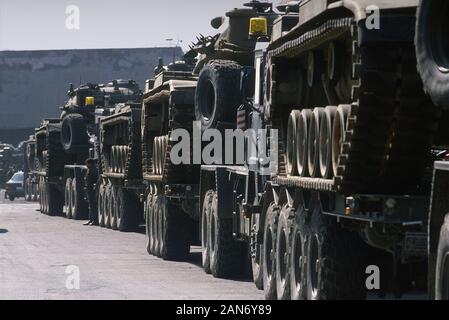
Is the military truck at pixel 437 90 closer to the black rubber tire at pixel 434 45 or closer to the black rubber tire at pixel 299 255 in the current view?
the black rubber tire at pixel 434 45

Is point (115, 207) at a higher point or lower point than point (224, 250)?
lower

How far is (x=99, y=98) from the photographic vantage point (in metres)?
42.2

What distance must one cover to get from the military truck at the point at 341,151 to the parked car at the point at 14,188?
4699cm

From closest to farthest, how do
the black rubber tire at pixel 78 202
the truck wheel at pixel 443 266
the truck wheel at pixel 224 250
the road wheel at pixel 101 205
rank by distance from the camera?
the truck wheel at pixel 443 266 < the truck wheel at pixel 224 250 < the road wheel at pixel 101 205 < the black rubber tire at pixel 78 202

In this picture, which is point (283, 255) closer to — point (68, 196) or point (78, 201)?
point (78, 201)

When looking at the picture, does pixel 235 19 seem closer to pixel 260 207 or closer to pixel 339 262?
pixel 260 207

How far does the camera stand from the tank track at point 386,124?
37.1 ft

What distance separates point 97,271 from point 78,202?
19.7 metres

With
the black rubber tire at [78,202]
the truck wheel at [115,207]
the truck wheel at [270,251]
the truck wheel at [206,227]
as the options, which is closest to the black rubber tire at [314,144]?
the truck wheel at [270,251]

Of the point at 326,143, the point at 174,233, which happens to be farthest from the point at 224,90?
the point at 326,143

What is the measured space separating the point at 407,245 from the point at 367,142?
93 centimetres

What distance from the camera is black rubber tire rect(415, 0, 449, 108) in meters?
9.92

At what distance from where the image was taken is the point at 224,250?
760 inches

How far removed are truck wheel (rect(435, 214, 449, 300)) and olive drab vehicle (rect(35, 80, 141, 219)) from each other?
29041mm
